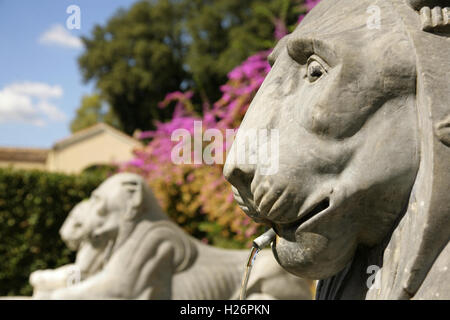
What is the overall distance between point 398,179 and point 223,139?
543cm

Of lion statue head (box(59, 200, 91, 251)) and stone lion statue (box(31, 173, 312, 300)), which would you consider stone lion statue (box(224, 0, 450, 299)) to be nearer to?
stone lion statue (box(31, 173, 312, 300))

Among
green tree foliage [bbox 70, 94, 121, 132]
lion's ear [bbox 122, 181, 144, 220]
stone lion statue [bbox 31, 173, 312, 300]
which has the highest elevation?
green tree foliage [bbox 70, 94, 121, 132]

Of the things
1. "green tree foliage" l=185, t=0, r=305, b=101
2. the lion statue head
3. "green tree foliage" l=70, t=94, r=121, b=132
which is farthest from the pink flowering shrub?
"green tree foliage" l=70, t=94, r=121, b=132

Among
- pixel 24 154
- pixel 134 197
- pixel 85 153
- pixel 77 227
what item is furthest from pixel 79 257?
pixel 24 154

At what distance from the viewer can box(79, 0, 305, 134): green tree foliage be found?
2381 centimetres

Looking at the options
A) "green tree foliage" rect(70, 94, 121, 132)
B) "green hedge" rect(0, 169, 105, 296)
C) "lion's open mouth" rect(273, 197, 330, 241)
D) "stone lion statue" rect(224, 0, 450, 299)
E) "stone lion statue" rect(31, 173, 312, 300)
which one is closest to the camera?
"stone lion statue" rect(224, 0, 450, 299)

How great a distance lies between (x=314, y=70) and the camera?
51.6 inches

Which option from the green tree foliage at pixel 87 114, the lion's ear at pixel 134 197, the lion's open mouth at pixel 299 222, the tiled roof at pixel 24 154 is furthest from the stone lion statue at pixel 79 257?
the green tree foliage at pixel 87 114

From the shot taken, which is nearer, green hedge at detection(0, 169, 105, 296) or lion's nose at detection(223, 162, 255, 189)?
lion's nose at detection(223, 162, 255, 189)

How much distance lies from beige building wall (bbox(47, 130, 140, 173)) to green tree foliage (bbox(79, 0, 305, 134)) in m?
1.21

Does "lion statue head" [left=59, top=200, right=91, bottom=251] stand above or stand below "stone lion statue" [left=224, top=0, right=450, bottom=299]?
below

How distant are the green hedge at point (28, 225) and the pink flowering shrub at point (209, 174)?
5.55 feet

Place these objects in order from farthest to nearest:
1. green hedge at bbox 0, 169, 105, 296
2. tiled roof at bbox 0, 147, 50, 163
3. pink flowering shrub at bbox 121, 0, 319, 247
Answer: tiled roof at bbox 0, 147, 50, 163 < green hedge at bbox 0, 169, 105, 296 < pink flowering shrub at bbox 121, 0, 319, 247

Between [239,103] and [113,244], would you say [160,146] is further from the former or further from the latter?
[113,244]
